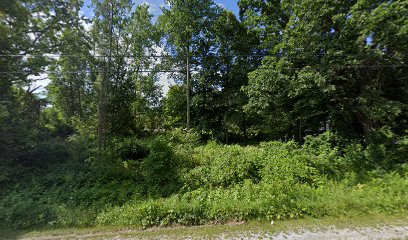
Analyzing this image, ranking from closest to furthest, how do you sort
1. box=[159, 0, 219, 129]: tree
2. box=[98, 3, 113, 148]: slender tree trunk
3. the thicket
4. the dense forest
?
the thicket → the dense forest → box=[98, 3, 113, 148]: slender tree trunk → box=[159, 0, 219, 129]: tree

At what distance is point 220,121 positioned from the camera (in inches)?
631

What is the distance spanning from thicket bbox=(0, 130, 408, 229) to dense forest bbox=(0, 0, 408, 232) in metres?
0.04

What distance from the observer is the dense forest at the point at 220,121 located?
494cm

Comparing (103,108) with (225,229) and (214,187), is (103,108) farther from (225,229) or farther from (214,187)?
(225,229)

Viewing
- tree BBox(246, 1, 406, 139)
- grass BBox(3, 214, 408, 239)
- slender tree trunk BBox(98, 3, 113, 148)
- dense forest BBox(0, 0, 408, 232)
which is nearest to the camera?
grass BBox(3, 214, 408, 239)

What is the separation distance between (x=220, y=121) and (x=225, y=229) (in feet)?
40.3

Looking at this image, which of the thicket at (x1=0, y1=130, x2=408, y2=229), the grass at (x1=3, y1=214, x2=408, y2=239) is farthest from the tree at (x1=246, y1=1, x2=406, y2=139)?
the grass at (x1=3, y1=214, x2=408, y2=239)

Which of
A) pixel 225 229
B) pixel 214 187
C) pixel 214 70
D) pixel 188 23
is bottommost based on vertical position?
pixel 225 229

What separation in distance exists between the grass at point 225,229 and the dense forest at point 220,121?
21cm

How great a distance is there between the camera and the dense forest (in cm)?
494

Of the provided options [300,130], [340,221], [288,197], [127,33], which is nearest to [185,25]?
[127,33]

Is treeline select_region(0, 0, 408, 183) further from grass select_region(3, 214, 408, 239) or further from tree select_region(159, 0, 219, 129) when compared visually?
grass select_region(3, 214, 408, 239)

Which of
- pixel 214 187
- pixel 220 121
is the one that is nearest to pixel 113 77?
pixel 220 121

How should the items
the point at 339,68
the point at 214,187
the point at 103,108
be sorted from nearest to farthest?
the point at 214,187 → the point at 339,68 → the point at 103,108
